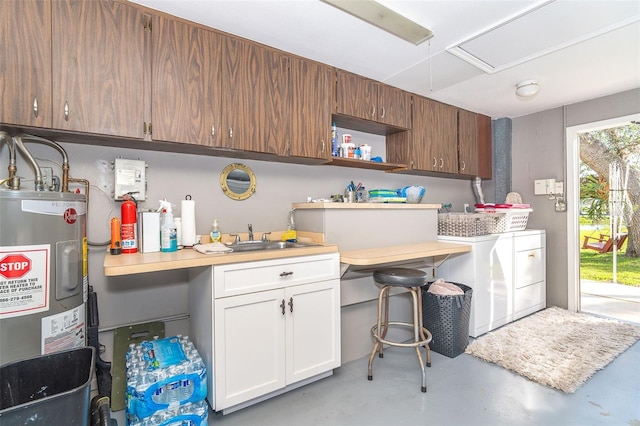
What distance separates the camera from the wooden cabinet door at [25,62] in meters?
1.40

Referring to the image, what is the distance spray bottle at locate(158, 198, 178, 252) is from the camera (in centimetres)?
185

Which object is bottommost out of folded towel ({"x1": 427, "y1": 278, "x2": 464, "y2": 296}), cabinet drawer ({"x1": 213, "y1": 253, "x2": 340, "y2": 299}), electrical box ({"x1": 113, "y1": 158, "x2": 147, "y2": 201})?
folded towel ({"x1": 427, "y1": 278, "x2": 464, "y2": 296})

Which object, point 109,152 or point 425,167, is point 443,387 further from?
point 109,152

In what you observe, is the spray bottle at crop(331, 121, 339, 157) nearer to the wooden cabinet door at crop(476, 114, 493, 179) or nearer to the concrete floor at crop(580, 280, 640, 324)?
the wooden cabinet door at crop(476, 114, 493, 179)

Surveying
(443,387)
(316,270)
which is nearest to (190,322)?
(316,270)

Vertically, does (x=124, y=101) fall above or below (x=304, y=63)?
below

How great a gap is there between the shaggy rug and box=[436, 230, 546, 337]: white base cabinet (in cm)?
12

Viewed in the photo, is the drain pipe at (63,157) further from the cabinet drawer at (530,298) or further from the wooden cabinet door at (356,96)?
the cabinet drawer at (530,298)

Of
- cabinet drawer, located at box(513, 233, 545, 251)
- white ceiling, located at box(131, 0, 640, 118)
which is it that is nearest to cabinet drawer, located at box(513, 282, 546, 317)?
cabinet drawer, located at box(513, 233, 545, 251)

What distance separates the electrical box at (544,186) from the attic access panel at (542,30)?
182cm

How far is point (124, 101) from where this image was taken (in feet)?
5.52

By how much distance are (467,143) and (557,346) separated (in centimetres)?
222

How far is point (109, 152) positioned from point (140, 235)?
59 cm

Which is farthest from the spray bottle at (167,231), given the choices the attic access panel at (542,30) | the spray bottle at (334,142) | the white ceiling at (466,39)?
the attic access panel at (542,30)
